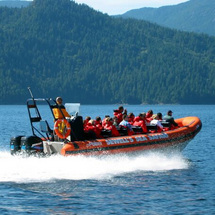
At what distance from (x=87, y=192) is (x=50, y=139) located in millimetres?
3355

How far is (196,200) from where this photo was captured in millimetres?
13555

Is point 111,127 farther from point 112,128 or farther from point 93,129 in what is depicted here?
point 93,129

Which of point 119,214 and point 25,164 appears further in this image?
point 25,164

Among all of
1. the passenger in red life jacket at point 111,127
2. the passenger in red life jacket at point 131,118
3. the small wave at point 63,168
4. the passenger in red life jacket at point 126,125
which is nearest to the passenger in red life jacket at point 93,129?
the passenger in red life jacket at point 111,127

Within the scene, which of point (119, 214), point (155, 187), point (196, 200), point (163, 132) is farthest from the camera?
point (163, 132)

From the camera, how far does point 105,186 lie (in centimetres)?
1466

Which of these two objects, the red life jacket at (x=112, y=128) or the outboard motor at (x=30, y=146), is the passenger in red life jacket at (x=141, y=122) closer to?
the red life jacket at (x=112, y=128)

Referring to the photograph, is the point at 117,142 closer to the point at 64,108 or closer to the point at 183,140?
the point at 64,108

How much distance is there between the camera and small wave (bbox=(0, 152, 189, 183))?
15.1m

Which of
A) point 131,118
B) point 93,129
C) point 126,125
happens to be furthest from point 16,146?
point 131,118

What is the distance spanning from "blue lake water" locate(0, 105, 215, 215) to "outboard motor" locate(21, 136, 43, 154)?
0.37 metres

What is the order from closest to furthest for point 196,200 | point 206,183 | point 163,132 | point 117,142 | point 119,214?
1. point 119,214
2. point 196,200
3. point 206,183
4. point 117,142
5. point 163,132

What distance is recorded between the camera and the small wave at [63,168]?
594 inches

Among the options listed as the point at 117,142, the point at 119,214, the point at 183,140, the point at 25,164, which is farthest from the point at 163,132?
the point at 119,214
